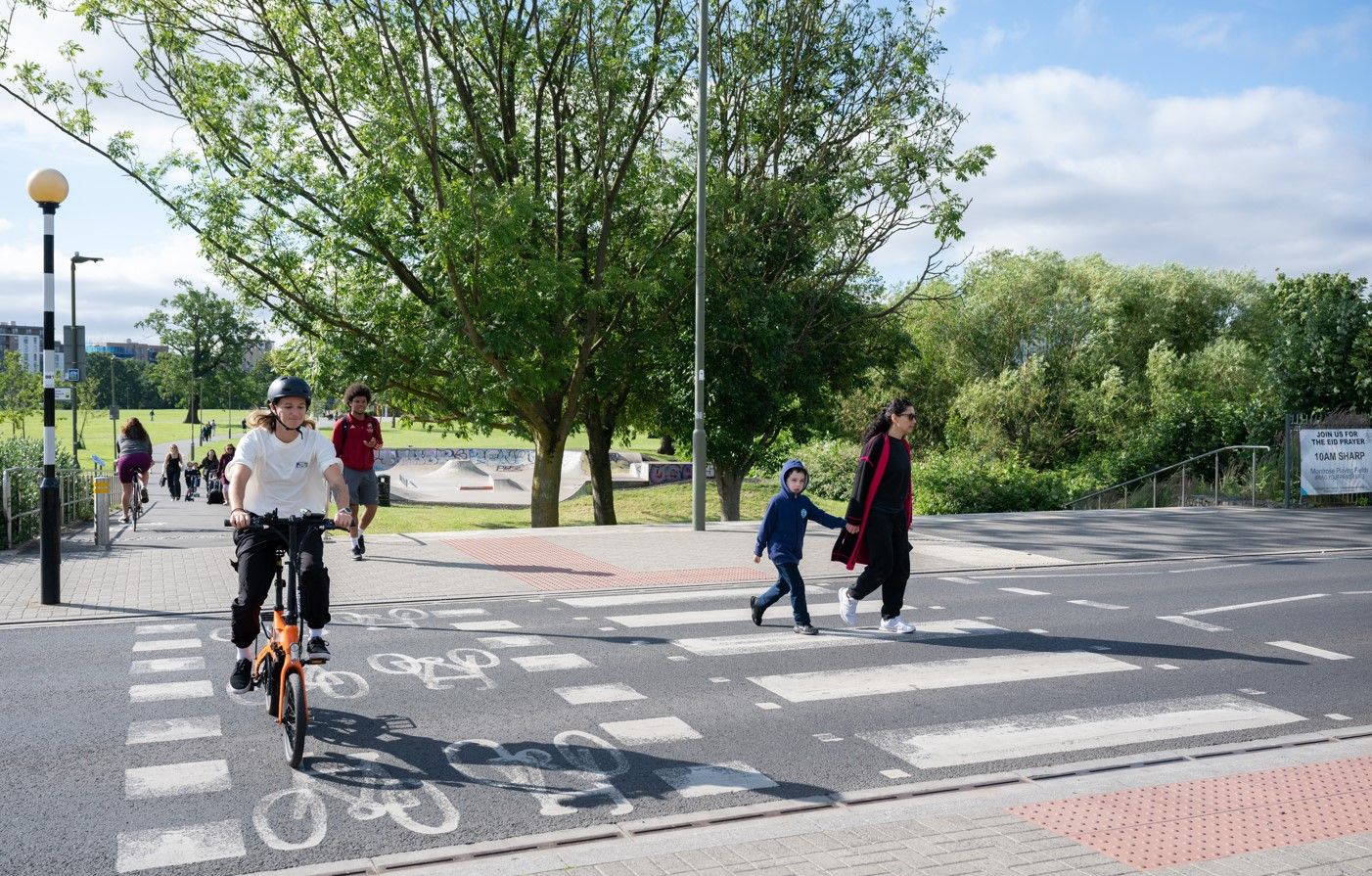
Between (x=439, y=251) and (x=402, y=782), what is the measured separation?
13728 millimetres

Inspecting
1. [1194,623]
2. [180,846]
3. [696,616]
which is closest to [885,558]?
[696,616]

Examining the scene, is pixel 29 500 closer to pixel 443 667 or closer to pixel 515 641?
pixel 515 641

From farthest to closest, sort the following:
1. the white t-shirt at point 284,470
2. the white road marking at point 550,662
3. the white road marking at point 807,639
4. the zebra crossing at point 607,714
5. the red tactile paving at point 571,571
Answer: the red tactile paving at point 571,571 < the white road marking at point 807,639 < the white road marking at point 550,662 < the white t-shirt at point 284,470 < the zebra crossing at point 607,714

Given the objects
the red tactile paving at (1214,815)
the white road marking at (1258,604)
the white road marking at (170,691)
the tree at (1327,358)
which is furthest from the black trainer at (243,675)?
the tree at (1327,358)

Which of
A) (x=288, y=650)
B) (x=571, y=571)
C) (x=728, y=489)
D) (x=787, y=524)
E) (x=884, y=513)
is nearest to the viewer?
(x=288, y=650)

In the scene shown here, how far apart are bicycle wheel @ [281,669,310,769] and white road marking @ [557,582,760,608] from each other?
4603 millimetres

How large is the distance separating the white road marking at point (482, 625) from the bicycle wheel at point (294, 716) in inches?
130

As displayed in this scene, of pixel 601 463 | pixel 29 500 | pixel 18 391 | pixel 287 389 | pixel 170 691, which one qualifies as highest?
pixel 18 391

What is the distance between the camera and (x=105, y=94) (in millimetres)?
18625

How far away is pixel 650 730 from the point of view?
20.1ft

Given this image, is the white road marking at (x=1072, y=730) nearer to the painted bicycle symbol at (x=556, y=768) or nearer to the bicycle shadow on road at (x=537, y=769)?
the bicycle shadow on road at (x=537, y=769)

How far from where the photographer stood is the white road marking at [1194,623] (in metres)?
9.17

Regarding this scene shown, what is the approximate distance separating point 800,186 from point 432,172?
279 inches

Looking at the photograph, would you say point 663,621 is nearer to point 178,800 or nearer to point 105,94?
point 178,800
